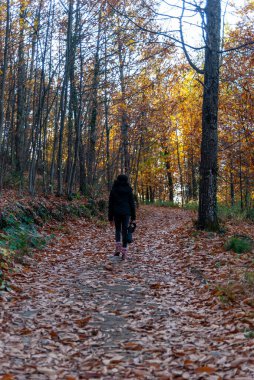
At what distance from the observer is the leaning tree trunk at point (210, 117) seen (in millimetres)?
11156

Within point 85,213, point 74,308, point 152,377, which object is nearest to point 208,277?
point 74,308

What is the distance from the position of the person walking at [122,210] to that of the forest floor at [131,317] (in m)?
0.50

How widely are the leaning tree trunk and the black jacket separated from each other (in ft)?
9.18

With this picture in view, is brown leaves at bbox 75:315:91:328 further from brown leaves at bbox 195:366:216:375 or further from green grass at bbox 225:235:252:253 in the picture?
green grass at bbox 225:235:252:253

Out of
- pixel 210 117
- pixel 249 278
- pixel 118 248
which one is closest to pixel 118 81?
pixel 210 117

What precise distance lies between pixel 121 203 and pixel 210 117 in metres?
3.85

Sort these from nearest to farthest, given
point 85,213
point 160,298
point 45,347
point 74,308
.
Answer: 1. point 45,347
2. point 74,308
3. point 160,298
4. point 85,213

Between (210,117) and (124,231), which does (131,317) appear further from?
(210,117)

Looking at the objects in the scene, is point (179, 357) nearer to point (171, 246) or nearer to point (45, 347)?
point (45, 347)

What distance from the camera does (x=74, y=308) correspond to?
A: 601 cm

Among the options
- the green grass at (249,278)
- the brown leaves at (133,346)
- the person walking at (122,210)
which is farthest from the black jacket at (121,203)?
the brown leaves at (133,346)

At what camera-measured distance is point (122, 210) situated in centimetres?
950

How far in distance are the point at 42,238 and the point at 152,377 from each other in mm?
7603

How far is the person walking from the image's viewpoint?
31.2 feet
